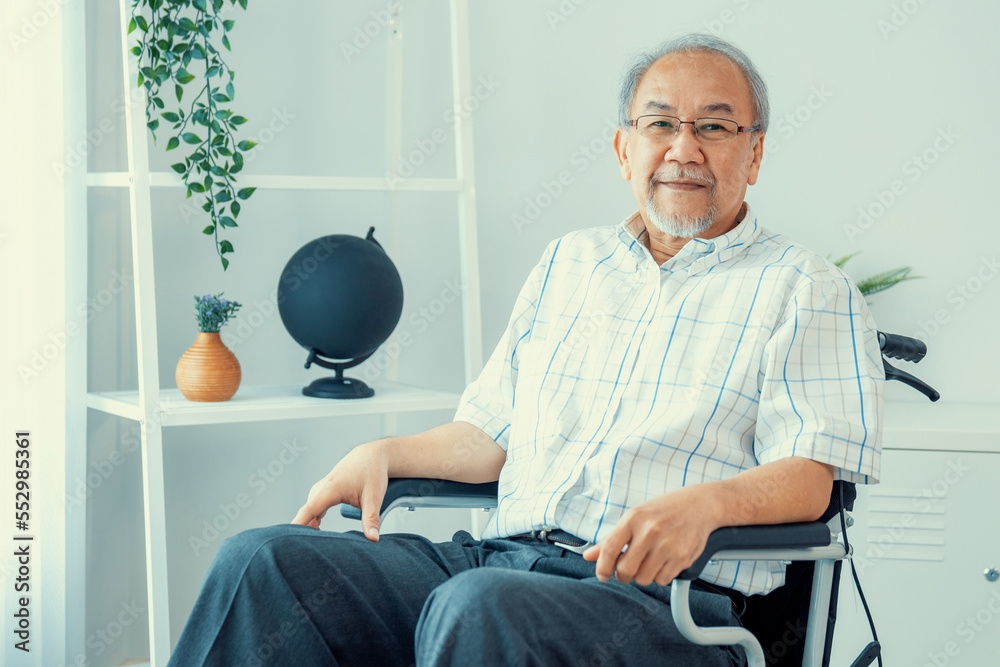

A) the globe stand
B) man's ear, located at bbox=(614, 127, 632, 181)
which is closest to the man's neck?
man's ear, located at bbox=(614, 127, 632, 181)

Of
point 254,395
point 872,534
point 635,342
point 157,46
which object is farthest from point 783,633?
point 157,46

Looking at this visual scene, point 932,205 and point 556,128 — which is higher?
point 556,128

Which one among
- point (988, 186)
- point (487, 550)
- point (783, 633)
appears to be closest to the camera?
point (783, 633)

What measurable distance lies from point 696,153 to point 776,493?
0.57 m

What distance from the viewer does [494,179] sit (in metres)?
2.29

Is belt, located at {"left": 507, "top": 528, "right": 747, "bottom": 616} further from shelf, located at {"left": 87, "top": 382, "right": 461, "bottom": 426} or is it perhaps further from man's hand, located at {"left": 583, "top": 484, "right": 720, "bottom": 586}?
shelf, located at {"left": 87, "top": 382, "right": 461, "bottom": 426}

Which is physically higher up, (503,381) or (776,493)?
(503,381)

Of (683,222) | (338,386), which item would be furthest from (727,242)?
(338,386)

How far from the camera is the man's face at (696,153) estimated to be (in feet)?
4.55

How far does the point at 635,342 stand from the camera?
1.36m

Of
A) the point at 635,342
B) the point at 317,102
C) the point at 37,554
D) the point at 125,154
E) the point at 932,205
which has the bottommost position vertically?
the point at 37,554

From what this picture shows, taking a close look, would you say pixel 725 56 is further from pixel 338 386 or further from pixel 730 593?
pixel 338 386

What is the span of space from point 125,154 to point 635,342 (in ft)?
4.26

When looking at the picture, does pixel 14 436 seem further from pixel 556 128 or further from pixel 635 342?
pixel 556 128
